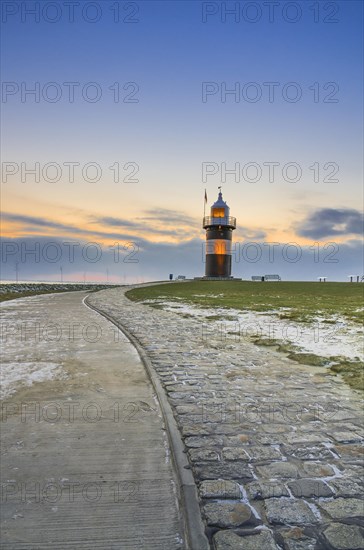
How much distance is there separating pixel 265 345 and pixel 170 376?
393 cm

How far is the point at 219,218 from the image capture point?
57031 mm

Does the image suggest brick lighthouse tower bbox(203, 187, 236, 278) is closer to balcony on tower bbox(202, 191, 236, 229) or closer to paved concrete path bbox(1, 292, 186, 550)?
balcony on tower bbox(202, 191, 236, 229)

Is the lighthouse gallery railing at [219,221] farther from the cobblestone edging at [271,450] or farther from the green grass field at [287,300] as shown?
the cobblestone edging at [271,450]

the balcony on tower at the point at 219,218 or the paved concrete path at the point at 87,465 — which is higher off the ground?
the balcony on tower at the point at 219,218

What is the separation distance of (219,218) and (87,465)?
5498 cm

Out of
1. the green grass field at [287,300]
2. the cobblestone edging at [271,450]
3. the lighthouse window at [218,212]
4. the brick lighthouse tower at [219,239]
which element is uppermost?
the lighthouse window at [218,212]

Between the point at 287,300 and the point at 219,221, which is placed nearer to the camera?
the point at 287,300

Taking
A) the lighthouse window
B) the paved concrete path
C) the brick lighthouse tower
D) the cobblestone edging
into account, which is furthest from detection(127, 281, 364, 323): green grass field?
the lighthouse window

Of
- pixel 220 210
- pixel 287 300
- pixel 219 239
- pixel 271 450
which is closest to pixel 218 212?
pixel 220 210

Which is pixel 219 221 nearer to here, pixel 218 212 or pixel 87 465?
pixel 218 212

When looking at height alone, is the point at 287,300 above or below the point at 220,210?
below

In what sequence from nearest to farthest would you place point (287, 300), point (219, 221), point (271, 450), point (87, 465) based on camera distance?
1. point (87, 465)
2. point (271, 450)
3. point (287, 300)
4. point (219, 221)

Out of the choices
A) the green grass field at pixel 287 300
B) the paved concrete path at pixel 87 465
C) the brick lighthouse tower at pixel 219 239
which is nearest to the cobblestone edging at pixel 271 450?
the paved concrete path at pixel 87 465

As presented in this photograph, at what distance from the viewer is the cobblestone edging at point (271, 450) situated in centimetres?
269
